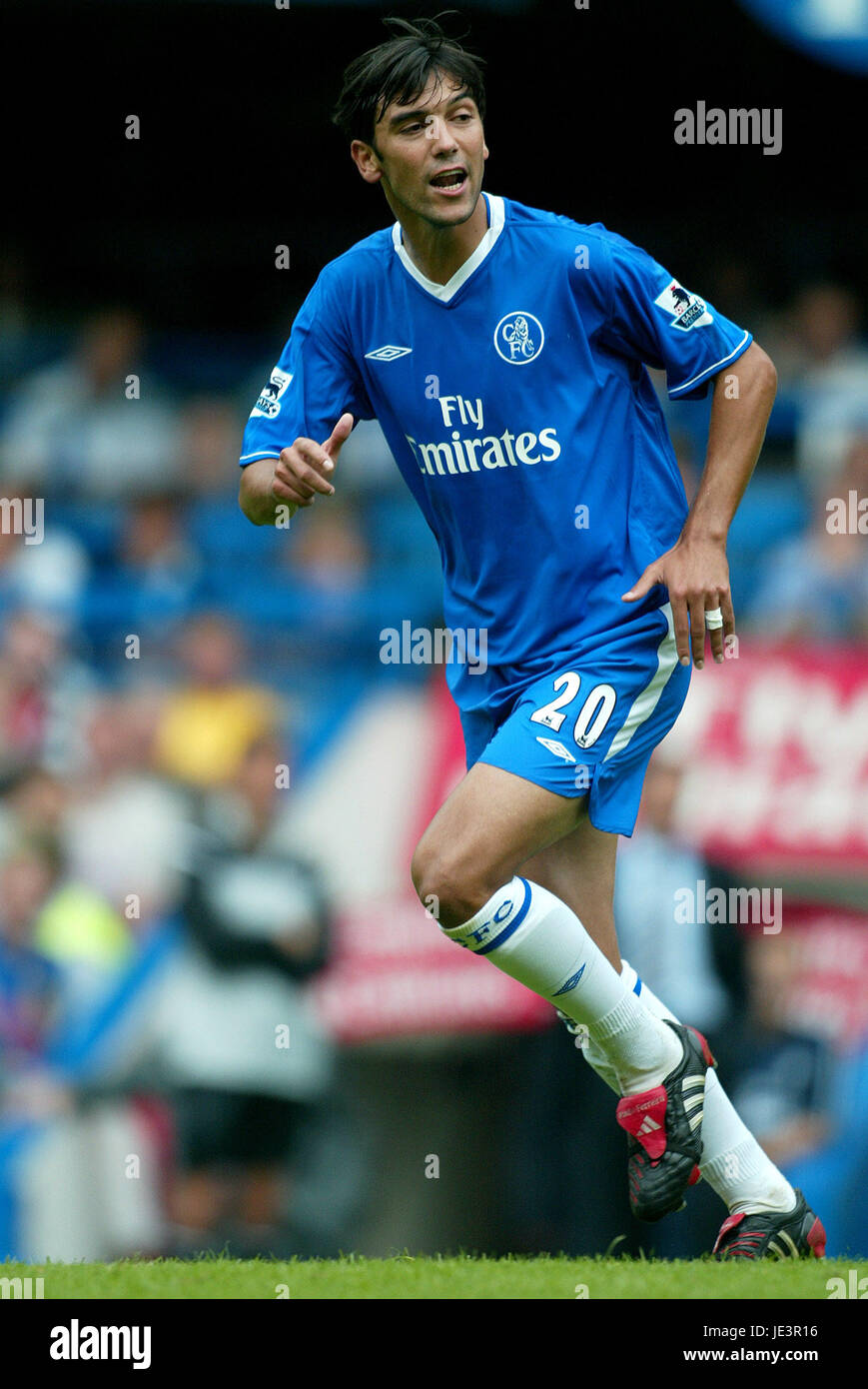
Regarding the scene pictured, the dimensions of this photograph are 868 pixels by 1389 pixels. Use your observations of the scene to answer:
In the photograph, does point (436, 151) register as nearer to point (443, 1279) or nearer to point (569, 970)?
point (569, 970)

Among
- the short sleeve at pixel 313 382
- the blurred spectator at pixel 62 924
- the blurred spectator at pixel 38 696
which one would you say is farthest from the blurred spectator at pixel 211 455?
the short sleeve at pixel 313 382

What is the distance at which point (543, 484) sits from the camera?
493 centimetres

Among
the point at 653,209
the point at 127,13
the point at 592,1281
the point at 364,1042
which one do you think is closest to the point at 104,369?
the point at 127,13

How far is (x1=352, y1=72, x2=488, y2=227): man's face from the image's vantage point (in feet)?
15.7

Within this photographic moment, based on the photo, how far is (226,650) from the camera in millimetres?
10617

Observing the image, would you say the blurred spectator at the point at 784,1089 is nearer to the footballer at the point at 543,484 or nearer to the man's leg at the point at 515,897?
the footballer at the point at 543,484

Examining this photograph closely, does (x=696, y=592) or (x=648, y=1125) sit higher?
(x=696, y=592)

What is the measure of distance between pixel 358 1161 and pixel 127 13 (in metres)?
7.71

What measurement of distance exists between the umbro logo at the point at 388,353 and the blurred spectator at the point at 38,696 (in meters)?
5.09

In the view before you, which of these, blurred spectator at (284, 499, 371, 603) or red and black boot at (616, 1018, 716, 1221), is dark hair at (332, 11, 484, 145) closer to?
red and black boot at (616, 1018, 716, 1221)

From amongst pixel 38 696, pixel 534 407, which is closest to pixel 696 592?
pixel 534 407

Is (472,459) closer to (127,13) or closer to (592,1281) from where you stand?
(592,1281)

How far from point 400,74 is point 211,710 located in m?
5.92

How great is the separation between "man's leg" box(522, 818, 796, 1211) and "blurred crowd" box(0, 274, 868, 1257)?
8.42 ft
